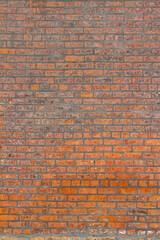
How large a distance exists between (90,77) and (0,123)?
44.7 inches

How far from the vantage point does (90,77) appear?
2516 millimetres

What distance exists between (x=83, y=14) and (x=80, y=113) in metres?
1.12

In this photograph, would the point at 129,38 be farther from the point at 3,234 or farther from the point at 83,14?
the point at 3,234

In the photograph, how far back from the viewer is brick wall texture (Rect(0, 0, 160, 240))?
2.45m

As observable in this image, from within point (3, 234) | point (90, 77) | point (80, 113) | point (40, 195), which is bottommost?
point (3, 234)

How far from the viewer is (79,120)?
2498 millimetres

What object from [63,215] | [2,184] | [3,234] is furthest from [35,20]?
[3,234]

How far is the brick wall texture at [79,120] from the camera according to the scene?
8.05ft

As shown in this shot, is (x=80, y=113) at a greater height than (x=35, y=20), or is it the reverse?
(x=35, y=20)

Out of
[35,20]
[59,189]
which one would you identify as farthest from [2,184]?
[35,20]

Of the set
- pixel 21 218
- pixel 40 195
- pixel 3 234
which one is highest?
pixel 40 195

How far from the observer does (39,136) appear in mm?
2506

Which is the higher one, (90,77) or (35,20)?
(35,20)

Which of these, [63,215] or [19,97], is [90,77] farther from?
[63,215]
